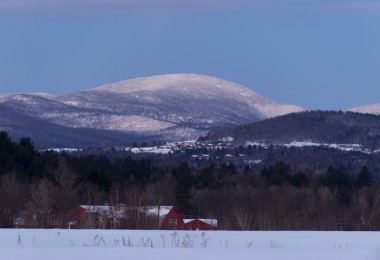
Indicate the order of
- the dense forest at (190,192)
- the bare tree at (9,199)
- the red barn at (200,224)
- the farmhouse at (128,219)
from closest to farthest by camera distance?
the farmhouse at (128,219) < the bare tree at (9,199) < the dense forest at (190,192) < the red barn at (200,224)

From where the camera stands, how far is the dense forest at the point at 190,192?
1907 inches

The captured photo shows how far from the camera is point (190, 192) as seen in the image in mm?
69875

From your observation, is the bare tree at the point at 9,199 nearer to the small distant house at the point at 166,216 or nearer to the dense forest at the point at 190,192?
the dense forest at the point at 190,192

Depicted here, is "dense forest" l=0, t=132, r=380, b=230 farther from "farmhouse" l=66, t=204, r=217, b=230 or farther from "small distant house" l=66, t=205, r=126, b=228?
"farmhouse" l=66, t=204, r=217, b=230

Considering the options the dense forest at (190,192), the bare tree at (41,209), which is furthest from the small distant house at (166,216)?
the bare tree at (41,209)
